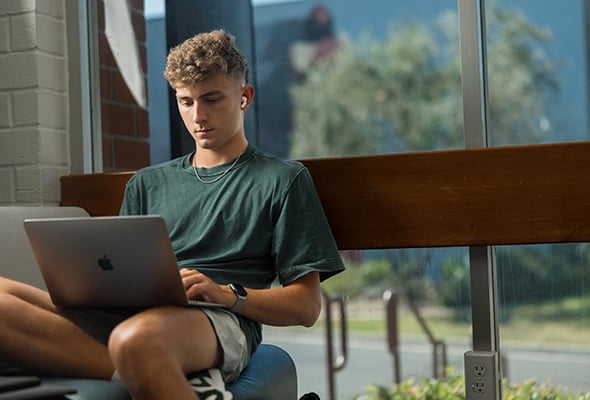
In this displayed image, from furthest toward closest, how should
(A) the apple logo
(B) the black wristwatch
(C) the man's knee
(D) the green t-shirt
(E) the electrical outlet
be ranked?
(E) the electrical outlet < (D) the green t-shirt < (B) the black wristwatch < (A) the apple logo < (C) the man's knee

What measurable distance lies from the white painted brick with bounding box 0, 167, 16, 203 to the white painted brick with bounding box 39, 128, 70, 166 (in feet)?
0.40

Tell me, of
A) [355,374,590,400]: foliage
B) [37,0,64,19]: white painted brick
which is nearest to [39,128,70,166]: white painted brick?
[37,0,64,19]: white painted brick

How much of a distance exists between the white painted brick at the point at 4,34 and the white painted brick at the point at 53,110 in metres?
0.19

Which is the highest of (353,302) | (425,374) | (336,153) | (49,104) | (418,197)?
(49,104)

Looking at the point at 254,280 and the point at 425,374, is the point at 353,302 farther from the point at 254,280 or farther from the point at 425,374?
the point at 254,280

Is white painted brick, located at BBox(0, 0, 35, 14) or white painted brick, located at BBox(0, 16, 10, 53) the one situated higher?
white painted brick, located at BBox(0, 0, 35, 14)

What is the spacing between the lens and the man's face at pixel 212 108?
1.89 m

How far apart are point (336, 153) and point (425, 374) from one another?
27.0 inches

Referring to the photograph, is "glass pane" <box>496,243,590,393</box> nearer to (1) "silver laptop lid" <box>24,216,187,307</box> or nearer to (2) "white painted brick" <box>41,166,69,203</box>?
(1) "silver laptop lid" <box>24,216,187,307</box>

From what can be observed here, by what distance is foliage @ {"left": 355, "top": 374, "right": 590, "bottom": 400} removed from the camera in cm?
204

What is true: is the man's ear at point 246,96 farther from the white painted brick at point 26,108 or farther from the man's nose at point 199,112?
the white painted brick at point 26,108

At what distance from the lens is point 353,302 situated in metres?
2.28

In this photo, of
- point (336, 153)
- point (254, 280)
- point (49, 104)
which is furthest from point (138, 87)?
point (254, 280)

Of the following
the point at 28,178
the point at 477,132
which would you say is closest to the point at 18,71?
the point at 28,178
